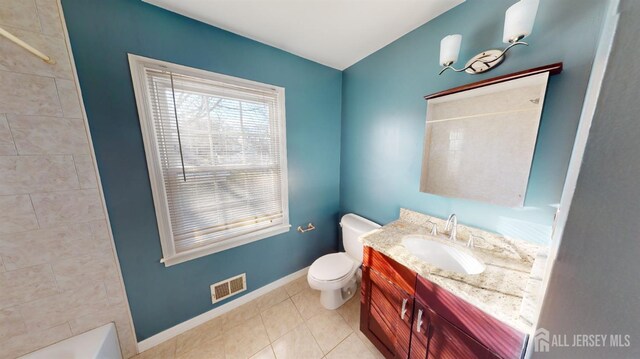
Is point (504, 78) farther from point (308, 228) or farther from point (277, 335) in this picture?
point (277, 335)

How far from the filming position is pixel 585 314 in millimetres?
228

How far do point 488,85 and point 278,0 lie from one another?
131 centimetres

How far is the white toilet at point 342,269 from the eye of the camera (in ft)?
4.99

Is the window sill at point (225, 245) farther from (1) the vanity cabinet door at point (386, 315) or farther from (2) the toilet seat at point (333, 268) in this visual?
(1) the vanity cabinet door at point (386, 315)

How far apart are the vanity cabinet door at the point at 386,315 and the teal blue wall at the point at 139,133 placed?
0.88m

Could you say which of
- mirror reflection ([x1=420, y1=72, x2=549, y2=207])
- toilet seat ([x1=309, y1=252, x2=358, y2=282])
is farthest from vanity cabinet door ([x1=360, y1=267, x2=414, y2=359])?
mirror reflection ([x1=420, y1=72, x2=549, y2=207])

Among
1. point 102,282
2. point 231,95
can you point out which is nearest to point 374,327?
point 102,282

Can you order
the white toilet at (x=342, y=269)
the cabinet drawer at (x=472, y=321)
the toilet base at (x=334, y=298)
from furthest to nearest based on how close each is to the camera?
the toilet base at (x=334, y=298)
the white toilet at (x=342, y=269)
the cabinet drawer at (x=472, y=321)

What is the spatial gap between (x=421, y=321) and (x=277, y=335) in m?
1.07

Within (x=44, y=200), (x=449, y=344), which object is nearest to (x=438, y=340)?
(x=449, y=344)

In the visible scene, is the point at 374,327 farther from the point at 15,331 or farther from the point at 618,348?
the point at 15,331

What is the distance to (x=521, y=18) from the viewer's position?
854 millimetres

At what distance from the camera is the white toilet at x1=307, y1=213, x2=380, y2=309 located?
152 centimetres

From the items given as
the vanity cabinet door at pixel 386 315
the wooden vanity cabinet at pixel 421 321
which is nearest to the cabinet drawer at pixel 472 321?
the wooden vanity cabinet at pixel 421 321
